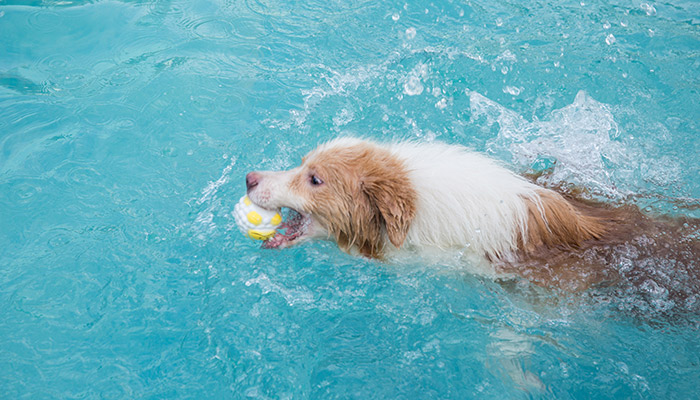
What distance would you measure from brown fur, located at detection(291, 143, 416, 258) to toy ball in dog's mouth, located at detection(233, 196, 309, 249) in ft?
0.89

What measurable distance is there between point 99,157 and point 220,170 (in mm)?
1348

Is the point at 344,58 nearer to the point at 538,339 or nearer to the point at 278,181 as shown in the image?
the point at 278,181

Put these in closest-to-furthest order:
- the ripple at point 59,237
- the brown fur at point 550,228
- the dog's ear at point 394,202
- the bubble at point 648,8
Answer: the dog's ear at point 394,202
the brown fur at point 550,228
the ripple at point 59,237
the bubble at point 648,8

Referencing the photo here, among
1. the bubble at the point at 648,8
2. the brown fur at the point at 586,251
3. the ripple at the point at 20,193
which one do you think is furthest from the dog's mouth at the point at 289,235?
the bubble at the point at 648,8

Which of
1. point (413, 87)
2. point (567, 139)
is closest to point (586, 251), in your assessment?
point (567, 139)

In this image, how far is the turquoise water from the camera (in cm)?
391

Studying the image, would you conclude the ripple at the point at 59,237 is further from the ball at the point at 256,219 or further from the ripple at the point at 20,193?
the ball at the point at 256,219

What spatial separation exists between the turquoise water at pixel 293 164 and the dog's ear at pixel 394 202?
0.55 meters

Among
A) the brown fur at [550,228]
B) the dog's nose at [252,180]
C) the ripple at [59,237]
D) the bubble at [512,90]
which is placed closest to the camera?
the brown fur at [550,228]

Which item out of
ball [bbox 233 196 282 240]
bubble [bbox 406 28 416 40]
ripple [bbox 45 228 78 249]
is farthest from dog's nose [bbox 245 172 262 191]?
bubble [bbox 406 28 416 40]

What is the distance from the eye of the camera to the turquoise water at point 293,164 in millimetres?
3910

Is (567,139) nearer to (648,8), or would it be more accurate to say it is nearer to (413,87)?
(413,87)

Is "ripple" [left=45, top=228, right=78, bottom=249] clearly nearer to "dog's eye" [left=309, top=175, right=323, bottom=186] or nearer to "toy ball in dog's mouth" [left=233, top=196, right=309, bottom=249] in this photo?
"toy ball in dog's mouth" [left=233, top=196, right=309, bottom=249]

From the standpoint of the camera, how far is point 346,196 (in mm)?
3930
